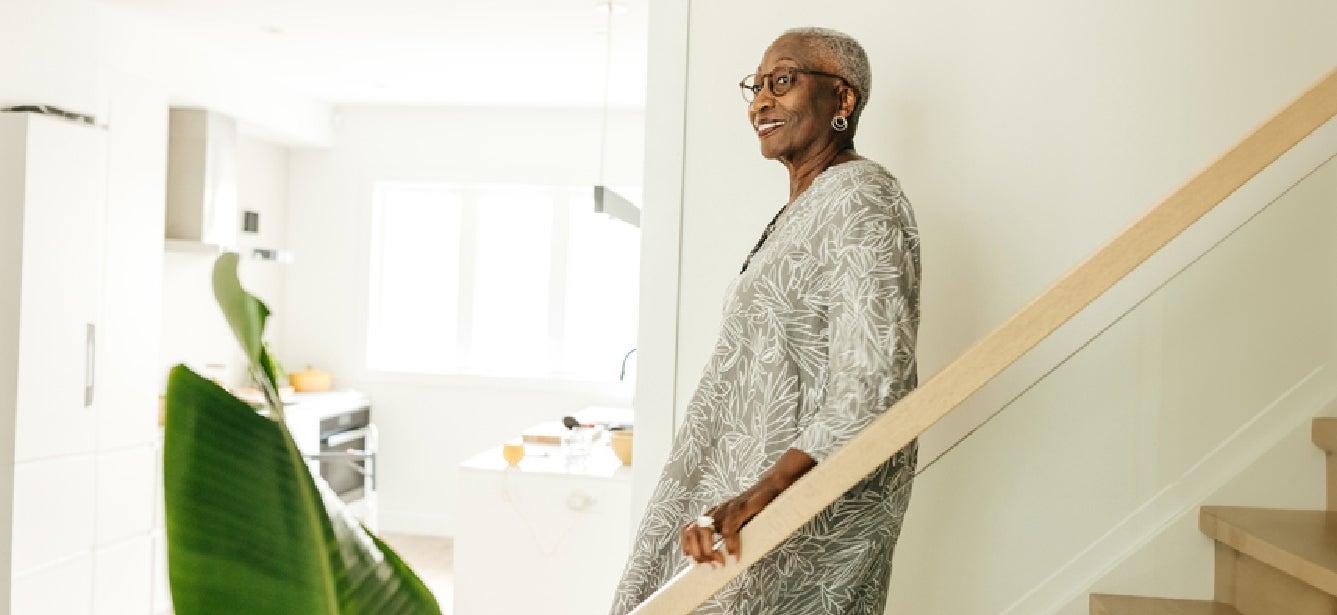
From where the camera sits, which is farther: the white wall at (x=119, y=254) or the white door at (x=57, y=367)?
the white wall at (x=119, y=254)

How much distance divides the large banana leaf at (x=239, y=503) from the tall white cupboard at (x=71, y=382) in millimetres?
3060

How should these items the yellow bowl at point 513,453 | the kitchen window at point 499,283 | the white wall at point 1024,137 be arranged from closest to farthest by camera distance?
the white wall at point 1024,137 → the yellow bowl at point 513,453 → the kitchen window at point 499,283

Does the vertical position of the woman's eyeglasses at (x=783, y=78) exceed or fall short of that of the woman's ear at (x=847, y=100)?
it exceeds it

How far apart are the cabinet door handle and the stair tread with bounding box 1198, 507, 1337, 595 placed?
3232mm

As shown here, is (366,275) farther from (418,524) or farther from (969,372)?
(969,372)

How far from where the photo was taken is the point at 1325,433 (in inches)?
71.6

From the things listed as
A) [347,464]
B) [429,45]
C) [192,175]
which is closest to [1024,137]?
[429,45]

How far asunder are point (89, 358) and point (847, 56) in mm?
2911

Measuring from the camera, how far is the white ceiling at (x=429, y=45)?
3600mm

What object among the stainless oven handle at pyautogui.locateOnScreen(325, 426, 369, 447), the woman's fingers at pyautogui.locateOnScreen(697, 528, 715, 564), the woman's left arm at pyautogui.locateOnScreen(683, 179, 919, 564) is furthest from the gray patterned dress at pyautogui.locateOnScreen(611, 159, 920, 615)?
the stainless oven handle at pyautogui.locateOnScreen(325, 426, 369, 447)

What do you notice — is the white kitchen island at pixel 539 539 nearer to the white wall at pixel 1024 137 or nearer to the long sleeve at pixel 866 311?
the white wall at pixel 1024 137

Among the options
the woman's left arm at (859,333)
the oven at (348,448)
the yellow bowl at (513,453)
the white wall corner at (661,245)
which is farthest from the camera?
the oven at (348,448)

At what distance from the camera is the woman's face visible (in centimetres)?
155

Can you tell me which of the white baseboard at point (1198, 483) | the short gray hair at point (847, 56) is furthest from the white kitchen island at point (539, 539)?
the short gray hair at point (847, 56)
